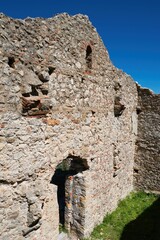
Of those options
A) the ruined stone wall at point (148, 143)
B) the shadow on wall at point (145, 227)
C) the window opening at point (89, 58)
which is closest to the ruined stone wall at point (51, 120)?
the window opening at point (89, 58)

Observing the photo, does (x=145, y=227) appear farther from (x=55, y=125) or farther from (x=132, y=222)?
(x=55, y=125)

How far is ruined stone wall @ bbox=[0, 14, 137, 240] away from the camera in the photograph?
381 cm

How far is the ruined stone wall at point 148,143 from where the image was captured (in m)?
8.77

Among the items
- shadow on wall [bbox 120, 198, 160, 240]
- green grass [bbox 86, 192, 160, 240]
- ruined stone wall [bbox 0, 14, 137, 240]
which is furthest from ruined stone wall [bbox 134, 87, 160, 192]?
ruined stone wall [bbox 0, 14, 137, 240]

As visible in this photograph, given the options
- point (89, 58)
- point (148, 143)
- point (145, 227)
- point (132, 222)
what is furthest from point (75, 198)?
point (148, 143)

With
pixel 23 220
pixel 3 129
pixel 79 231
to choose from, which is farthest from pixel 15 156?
pixel 79 231

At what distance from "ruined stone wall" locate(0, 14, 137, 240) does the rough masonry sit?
0.6 inches

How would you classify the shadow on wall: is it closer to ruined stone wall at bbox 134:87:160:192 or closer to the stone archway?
the stone archway

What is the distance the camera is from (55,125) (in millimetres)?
4617

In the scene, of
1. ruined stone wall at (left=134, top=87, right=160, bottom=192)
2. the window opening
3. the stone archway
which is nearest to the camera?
the window opening

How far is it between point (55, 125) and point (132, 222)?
3.80 m

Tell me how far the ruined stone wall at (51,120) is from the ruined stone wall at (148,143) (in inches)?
87.8

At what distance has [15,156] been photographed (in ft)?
12.8

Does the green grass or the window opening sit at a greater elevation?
the window opening
